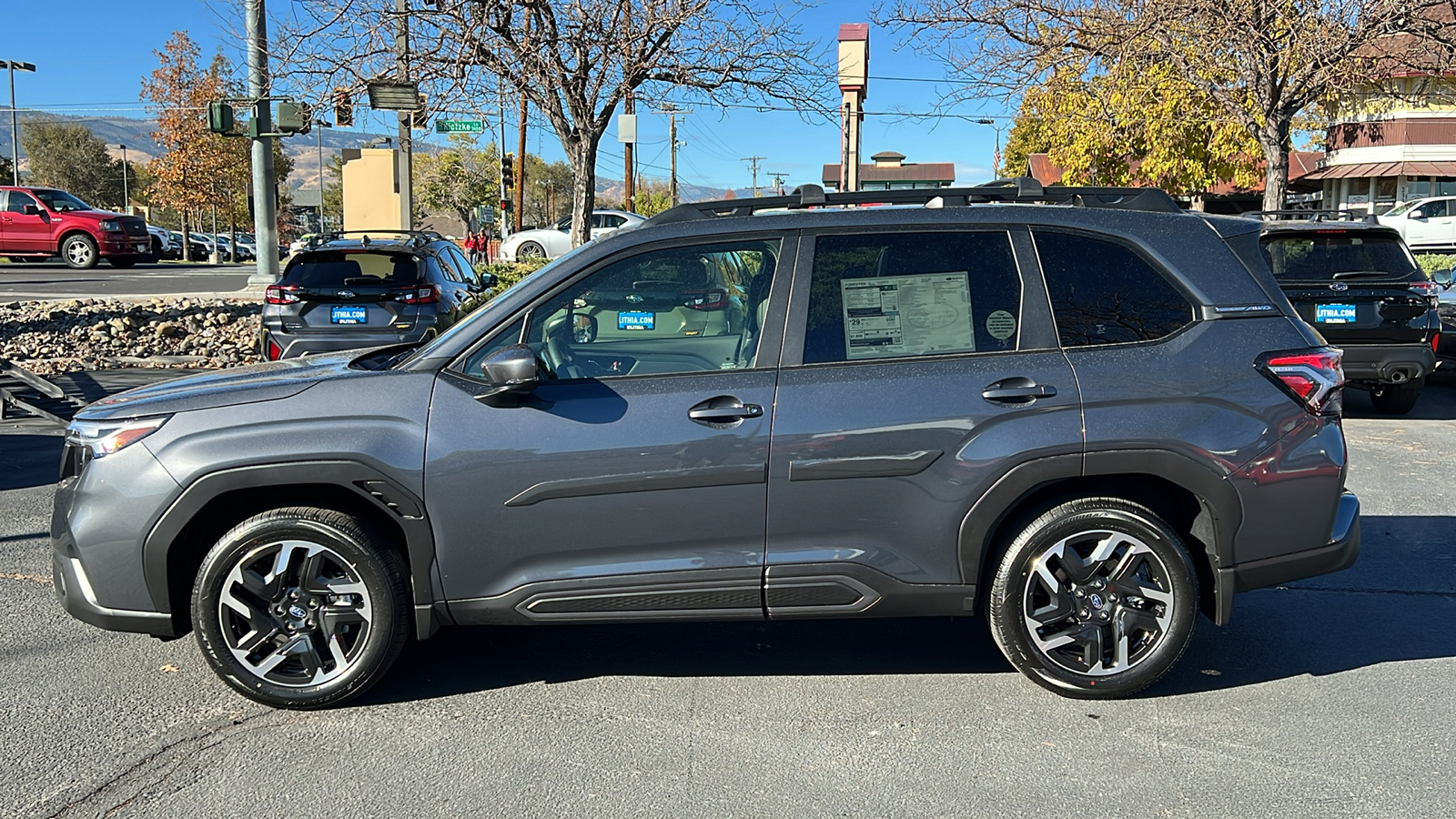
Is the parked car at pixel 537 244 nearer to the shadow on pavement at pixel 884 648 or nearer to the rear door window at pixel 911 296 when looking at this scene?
the shadow on pavement at pixel 884 648

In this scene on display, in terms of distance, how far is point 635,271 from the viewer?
4266mm

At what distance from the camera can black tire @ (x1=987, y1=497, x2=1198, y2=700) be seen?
4172 millimetres

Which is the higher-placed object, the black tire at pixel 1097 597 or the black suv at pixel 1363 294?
the black suv at pixel 1363 294

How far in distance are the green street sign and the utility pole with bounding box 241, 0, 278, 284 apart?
86.9 inches

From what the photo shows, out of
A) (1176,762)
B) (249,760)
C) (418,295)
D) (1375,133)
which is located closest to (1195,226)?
(1176,762)

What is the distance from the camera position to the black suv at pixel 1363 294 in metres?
9.90

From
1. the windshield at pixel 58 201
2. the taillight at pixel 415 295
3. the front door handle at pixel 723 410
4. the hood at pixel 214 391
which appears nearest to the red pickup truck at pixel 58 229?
the windshield at pixel 58 201

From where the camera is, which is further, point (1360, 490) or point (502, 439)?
point (1360, 490)

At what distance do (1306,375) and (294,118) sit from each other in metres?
13.5

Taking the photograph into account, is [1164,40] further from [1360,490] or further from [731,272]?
[731,272]

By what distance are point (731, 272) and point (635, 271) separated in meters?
0.35

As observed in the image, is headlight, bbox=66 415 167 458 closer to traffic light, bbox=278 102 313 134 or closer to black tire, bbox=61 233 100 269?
traffic light, bbox=278 102 313 134

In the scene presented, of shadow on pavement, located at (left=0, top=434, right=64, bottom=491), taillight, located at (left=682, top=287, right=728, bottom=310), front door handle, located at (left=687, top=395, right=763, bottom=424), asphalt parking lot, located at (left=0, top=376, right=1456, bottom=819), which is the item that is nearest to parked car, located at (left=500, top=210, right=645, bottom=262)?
shadow on pavement, located at (left=0, top=434, right=64, bottom=491)

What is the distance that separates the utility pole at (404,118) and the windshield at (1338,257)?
332 inches
